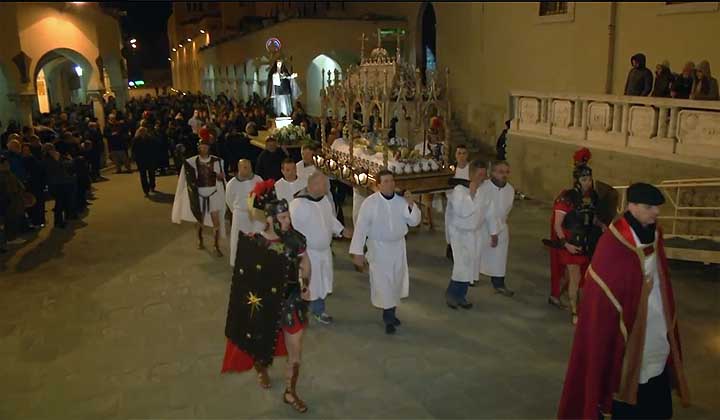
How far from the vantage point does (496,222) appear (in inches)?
287

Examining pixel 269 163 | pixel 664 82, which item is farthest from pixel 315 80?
pixel 664 82

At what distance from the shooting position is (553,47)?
16.0 m

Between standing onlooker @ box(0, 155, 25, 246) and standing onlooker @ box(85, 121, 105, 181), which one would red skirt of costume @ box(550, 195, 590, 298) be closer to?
standing onlooker @ box(0, 155, 25, 246)

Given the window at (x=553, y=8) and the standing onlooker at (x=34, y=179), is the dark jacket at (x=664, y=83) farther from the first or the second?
the standing onlooker at (x=34, y=179)

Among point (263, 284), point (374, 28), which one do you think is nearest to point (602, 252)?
point (263, 284)

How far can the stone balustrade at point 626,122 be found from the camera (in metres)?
9.02

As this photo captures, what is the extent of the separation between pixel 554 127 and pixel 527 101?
0.96 meters

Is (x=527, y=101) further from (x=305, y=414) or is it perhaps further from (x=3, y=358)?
(x=3, y=358)

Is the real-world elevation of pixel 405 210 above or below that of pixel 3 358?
above

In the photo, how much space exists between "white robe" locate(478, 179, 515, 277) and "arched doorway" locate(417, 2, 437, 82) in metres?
16.5

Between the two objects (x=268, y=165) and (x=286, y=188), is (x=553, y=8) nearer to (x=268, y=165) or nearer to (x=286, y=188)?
(x=268, y=165)

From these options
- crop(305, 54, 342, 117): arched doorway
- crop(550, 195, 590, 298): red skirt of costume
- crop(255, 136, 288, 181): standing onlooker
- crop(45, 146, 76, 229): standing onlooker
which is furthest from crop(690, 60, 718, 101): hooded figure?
crop(305, 54, 342, 117): arched doorway

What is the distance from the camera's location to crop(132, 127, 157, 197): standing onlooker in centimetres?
1466

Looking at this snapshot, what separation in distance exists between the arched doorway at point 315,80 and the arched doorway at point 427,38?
3.45 meters
